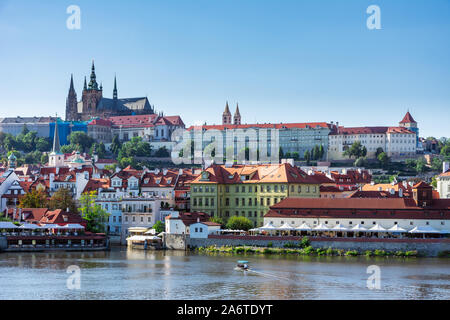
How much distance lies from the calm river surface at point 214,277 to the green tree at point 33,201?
15390 millimetres

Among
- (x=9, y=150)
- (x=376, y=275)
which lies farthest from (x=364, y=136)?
(x=376, y=275)

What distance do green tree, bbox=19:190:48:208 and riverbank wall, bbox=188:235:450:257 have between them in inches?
744

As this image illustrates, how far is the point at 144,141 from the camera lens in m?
177

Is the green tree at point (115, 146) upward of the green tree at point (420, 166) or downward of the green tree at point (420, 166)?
upward

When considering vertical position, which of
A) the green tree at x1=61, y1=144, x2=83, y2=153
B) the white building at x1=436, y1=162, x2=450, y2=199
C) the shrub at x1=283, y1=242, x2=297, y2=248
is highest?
the green tree at x1=61, y1=144, x2=83, y2=153

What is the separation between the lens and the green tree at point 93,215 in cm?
6919

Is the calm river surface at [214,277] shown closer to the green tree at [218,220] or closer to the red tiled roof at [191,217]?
the red tiled roof at [191,217]

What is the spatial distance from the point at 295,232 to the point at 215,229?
5.47 meters

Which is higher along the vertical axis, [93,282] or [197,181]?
[197,181]

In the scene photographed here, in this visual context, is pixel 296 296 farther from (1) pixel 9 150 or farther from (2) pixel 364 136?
(1) pixel 9 150

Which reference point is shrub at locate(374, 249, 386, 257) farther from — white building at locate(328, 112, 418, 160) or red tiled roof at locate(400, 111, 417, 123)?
red tiled roof at locate(400, 111, 417, 123)

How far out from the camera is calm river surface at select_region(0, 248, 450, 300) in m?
40.4

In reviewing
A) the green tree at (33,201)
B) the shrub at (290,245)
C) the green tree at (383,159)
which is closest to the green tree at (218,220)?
the shrub at (290,245)

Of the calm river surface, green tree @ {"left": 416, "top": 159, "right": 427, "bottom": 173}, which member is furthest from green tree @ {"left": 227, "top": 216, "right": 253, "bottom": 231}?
green tree @ {"left": 416, "top": 159, "right": 427, "bottom": 173}
